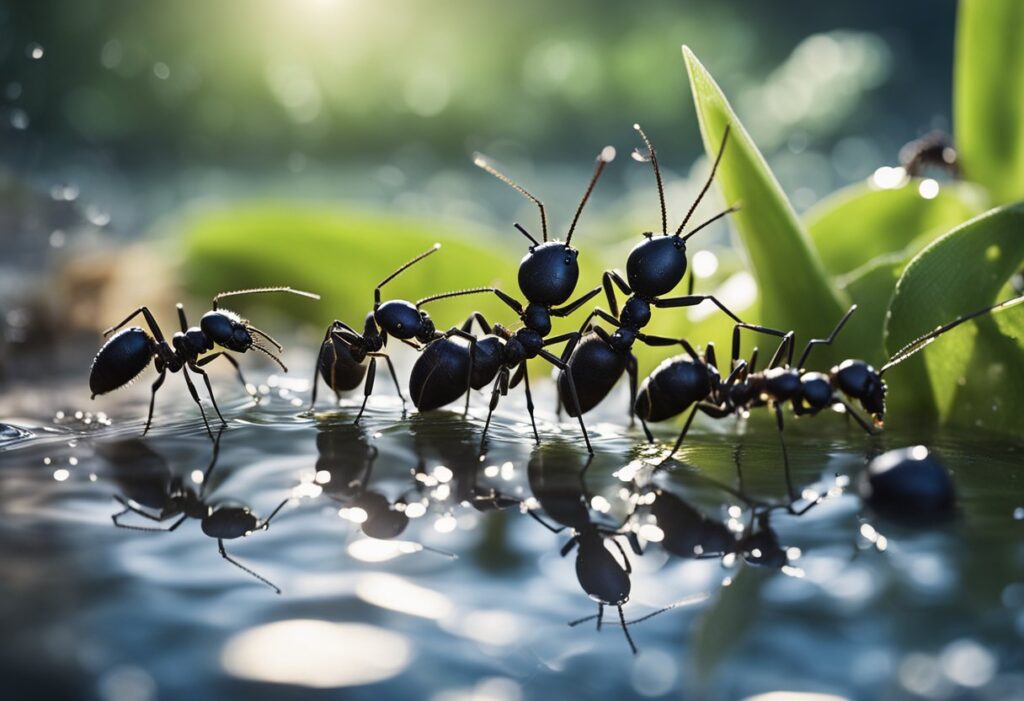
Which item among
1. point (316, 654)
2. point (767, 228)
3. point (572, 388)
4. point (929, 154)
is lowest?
point (316, 654)

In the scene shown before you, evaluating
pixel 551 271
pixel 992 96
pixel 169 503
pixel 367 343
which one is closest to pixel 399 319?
pixel 367 343

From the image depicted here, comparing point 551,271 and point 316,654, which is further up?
point 551,271

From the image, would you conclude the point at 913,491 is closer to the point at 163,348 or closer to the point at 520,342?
the point at 520,342

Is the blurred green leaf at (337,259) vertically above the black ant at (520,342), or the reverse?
the blurred green leaf at (337,259)

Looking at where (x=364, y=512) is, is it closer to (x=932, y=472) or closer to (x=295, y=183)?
(x=932, y=472)

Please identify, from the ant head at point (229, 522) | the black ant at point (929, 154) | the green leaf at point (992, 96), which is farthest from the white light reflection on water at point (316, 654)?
the black ant at point (929, 154)

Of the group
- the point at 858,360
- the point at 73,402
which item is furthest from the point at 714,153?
the point at 73,402

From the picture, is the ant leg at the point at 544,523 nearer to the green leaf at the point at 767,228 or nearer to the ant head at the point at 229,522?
the ant head at the point at 229,522
